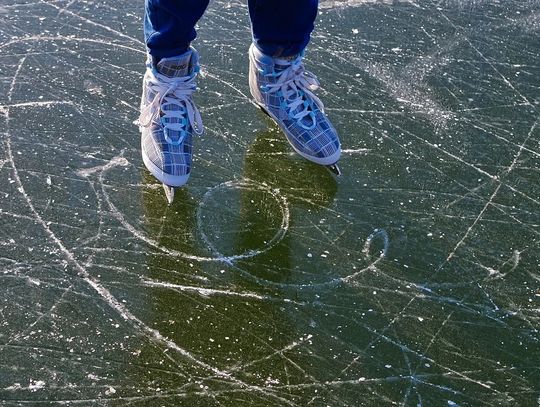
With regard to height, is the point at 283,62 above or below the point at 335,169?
above

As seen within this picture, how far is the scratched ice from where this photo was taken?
1.71 meters

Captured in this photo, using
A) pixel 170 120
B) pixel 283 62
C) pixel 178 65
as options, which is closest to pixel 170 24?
pixel 178 65

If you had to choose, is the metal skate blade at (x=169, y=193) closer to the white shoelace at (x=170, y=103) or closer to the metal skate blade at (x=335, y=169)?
the white shoelace at (x=170, y=103)

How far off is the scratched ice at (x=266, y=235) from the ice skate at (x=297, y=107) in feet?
0.18

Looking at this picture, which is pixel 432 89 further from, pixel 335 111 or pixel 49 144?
pixel 49 144

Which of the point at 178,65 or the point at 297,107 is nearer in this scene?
the point at 178,65

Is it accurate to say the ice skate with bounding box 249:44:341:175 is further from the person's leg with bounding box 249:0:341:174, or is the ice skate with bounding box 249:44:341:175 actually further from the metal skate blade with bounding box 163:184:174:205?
the metal skate blade with bounding box 163:184:174:205

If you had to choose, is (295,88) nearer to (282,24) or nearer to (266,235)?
(282,24)

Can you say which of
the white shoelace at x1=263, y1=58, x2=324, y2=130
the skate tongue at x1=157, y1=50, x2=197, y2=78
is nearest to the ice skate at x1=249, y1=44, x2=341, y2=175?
the white shoelace at x1=263, y1=58, x2=324, y2=130

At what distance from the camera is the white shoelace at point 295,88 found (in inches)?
90.8

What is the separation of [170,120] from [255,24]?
1.04ft

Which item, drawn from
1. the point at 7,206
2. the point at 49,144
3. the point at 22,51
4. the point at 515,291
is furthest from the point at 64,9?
the point at 515,291

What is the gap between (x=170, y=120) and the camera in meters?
2.19

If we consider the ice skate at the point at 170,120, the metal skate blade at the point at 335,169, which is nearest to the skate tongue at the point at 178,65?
the ice skate at the point at 170,120
